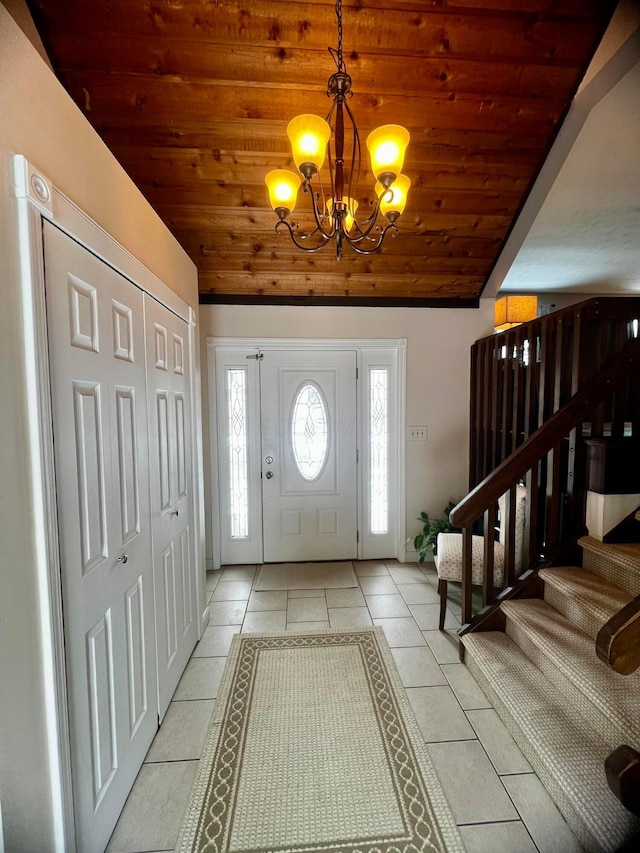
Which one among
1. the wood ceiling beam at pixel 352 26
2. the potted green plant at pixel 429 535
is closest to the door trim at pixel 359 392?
the potted green plant at pixel 429 535

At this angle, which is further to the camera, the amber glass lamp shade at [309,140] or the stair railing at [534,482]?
the stair railing at [534,482]

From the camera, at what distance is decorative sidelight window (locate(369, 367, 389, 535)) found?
10.8ft

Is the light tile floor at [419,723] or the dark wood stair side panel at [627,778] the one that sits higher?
Answer: the dark wood stair side panel at [627,778]

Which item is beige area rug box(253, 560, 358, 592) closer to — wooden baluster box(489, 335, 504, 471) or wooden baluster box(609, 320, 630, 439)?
wooden baluster box(489, 335, 504, 471)

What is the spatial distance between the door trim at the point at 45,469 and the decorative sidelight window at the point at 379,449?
8.57ft

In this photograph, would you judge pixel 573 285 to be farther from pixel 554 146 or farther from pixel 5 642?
pixel 5 642

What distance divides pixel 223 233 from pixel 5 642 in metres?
2.67

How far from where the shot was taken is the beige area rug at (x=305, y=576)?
2938 mm

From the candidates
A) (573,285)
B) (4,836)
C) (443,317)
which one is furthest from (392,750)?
(573,285)

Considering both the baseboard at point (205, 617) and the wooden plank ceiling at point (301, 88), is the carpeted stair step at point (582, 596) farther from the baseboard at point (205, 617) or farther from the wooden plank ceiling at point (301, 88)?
the wooden plank ceiling at point (301, 88)

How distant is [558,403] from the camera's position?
2156mm

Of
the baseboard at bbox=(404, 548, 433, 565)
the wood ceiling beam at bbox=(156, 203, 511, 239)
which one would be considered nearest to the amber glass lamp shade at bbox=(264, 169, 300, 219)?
the wood ceiling beam at bbox=(156, 203, 511, 239)

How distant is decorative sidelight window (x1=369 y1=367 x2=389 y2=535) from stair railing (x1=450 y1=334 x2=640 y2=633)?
1312 millimetres

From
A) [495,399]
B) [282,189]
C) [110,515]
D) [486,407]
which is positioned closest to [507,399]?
[495,399]
